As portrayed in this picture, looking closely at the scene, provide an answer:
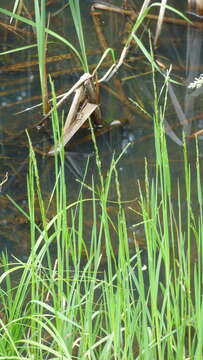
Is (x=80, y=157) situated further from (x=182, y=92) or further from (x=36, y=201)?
(x=182, y=92)

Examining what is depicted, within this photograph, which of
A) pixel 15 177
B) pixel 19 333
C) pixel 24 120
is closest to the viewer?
pixel 19 333

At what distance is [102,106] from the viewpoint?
3.12m

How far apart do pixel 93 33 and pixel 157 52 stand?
39cm

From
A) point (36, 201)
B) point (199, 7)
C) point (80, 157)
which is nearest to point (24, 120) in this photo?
point (80, 157)

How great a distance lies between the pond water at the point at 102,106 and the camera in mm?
2643

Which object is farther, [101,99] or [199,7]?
[199,7]

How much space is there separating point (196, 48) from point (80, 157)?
41.2 inches

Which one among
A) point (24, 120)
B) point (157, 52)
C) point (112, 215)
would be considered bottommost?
point (112, 215)

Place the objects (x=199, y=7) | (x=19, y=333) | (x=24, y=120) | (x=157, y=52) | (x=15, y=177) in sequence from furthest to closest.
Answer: (x=199, y=7) → (x=157, y=52) → (x=24, y=120) → (x=15, y=177) → (x=19, y=333)

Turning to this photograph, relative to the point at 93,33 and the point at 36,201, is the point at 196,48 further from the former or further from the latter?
the point at 36,201

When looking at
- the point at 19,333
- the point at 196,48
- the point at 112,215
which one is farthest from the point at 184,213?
the point at 196,48

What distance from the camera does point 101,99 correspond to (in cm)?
316

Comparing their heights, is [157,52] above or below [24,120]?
above

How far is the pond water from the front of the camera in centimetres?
264
